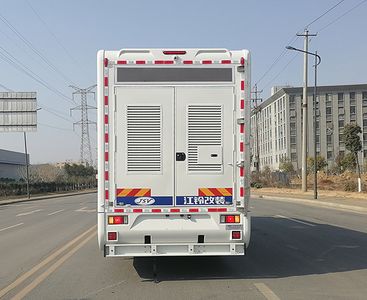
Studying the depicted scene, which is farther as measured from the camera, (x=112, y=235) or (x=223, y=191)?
(x=223, y=191)

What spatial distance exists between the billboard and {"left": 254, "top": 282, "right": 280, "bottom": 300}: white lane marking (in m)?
32.4

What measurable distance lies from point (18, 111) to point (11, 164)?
7439 centimetres

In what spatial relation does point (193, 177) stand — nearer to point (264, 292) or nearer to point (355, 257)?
point (264, 292)

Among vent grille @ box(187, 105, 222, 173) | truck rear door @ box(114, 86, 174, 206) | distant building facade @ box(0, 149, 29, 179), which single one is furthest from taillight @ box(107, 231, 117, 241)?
distant building facade @ box(0, 149, 29, 179)

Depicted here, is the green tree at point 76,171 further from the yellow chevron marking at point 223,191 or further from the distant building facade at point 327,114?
the yellow chevron marking at point 223,191

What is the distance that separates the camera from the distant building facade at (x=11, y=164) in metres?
104

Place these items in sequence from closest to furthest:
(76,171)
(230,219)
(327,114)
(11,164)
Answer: (230,219) → (11,164) → (76,171) → (327,114)

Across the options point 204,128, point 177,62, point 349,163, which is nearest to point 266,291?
point 204,128

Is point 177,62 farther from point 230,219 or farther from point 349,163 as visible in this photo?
point 349,163

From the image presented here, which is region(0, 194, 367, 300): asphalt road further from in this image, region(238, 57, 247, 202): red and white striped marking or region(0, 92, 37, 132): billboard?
region(0, 92, 37, 132): billboard

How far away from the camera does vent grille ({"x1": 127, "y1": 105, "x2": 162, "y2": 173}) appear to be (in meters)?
8.20

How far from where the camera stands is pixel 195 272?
9.02 m

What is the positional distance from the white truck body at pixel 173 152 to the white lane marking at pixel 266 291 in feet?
2.02

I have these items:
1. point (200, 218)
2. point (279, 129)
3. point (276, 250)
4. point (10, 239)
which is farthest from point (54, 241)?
point (279, 129)
